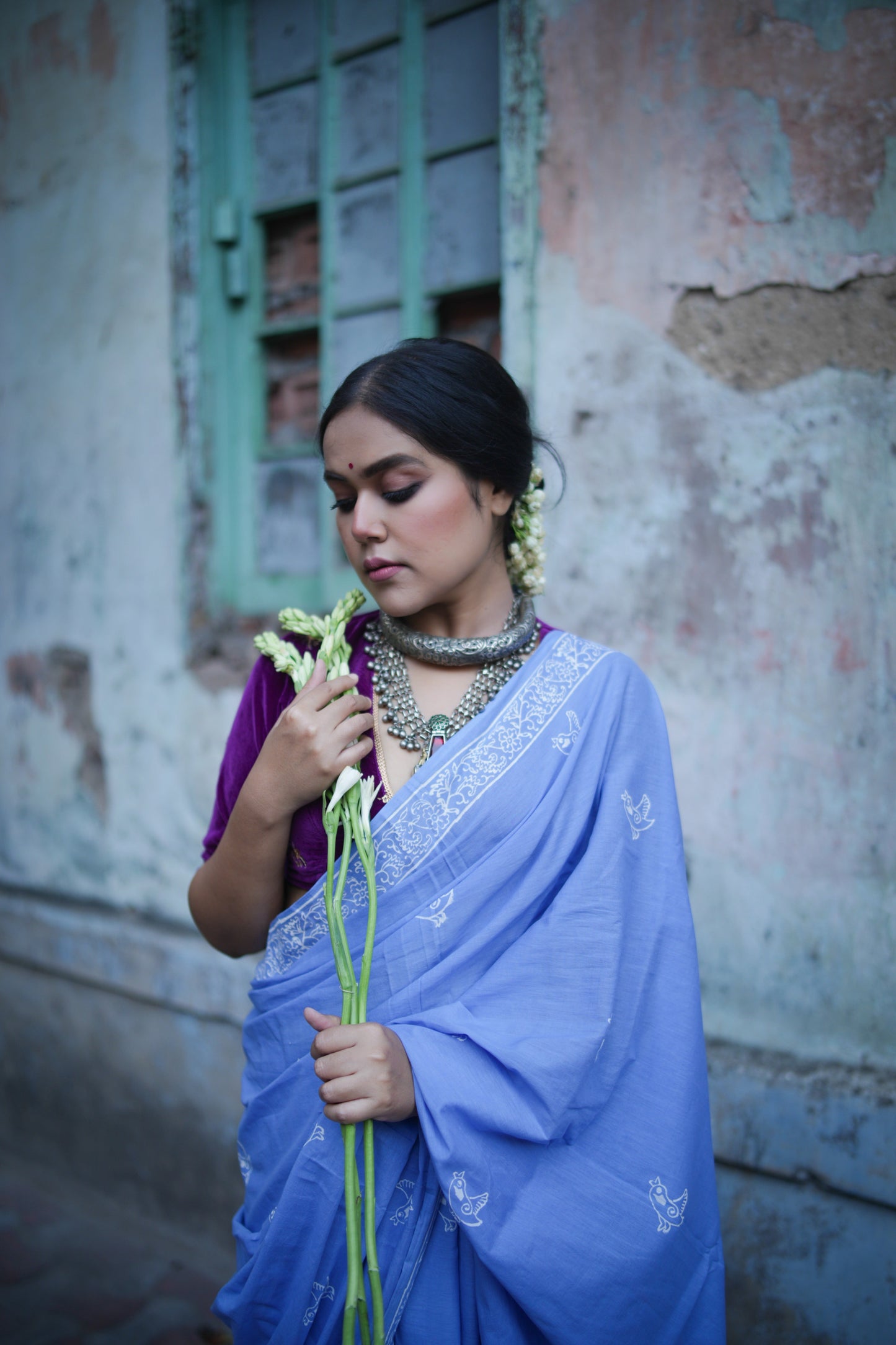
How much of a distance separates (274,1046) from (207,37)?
125 inches

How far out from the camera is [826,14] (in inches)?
75.0

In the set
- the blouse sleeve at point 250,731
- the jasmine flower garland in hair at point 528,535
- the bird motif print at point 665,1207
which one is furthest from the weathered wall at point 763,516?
the blouse sleeve at point 250,731

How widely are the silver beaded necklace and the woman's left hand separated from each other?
402 millimetres

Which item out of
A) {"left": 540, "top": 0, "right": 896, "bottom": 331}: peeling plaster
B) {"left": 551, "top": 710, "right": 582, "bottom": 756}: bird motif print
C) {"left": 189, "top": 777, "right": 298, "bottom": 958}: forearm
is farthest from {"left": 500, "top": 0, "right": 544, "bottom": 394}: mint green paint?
{"left": 189, "top": 777, "right": 298, "bottom": 958}: forearm

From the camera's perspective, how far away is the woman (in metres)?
1.25

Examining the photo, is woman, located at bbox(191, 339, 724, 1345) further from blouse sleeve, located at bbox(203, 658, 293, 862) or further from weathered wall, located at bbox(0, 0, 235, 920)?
weathered wall, located at bbox(0, 0, 235, 920)

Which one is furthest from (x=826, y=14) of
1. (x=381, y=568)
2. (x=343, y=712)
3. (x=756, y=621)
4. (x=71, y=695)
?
(x=71, y=695)

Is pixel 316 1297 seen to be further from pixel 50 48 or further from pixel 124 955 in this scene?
pixel 50 48

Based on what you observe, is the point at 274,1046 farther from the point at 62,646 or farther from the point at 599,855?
the point at 62,646

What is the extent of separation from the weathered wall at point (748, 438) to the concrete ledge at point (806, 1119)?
0.17 ft

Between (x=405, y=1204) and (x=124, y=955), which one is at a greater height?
(x=405, y=1204)

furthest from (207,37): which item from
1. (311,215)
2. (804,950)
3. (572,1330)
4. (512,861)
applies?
(572,1330)

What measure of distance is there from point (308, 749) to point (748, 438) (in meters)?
1.32

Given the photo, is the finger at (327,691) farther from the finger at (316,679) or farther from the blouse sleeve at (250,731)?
the blouse sleeve at (250,731)
